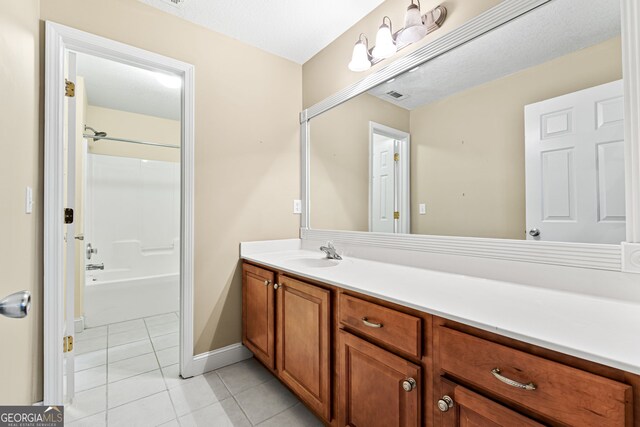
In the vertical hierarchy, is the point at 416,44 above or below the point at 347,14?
below

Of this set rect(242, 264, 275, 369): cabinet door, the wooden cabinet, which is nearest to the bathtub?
rect(242, 264, 275, 369): cabinet door

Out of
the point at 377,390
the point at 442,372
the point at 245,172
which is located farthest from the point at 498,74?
the point at 245,172

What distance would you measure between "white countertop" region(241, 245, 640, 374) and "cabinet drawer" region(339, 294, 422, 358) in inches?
2.2

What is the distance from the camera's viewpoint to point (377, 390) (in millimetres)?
1033

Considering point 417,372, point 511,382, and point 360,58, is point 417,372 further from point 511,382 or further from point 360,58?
point 360,58

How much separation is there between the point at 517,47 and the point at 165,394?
2.55 m

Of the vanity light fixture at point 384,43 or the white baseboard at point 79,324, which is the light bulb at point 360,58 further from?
the white baseboard at point 79,324

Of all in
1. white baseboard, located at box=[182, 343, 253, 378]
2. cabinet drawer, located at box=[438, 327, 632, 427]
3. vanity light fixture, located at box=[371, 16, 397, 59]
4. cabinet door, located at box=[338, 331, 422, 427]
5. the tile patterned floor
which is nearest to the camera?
cabinet drawer, located at box=[438, 327, 632, 427]

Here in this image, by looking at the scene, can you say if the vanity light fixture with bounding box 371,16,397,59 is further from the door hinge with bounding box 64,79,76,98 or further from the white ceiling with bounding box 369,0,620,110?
the door hinge with bounding box 64,79,76,98

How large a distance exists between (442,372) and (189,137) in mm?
1891

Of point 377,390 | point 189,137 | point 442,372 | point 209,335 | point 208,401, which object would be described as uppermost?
point 189,137

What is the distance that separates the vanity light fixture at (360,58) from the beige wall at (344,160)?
173 millimetres

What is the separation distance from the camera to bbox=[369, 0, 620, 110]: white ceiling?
3.27 feet

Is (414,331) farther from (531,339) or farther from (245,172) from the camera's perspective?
(245,172)
